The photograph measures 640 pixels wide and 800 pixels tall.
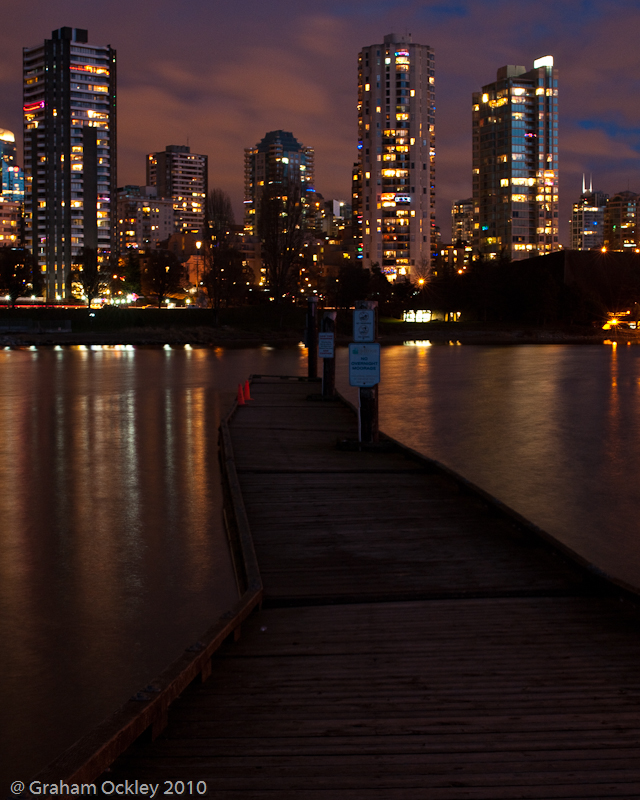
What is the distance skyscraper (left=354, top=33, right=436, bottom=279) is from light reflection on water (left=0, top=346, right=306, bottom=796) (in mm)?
147657

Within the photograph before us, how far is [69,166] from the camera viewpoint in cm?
15400

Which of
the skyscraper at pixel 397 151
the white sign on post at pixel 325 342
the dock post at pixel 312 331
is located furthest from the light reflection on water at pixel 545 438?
the skyscraper at pixel 397 151

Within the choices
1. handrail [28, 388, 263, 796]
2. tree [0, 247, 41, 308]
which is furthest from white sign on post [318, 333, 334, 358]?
tree [0, 247, 41, 308]

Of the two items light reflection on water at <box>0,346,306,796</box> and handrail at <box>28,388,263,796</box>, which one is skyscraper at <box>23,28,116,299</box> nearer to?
light reflection on water at <box>0,346,306,796</box>

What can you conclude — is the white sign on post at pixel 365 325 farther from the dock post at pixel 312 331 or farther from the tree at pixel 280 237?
the tree at pixel 280 237

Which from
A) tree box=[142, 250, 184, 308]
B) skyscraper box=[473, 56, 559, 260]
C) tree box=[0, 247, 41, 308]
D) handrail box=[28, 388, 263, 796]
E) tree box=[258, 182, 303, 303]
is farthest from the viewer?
skyscraper box=[473, 56, 559, 260]

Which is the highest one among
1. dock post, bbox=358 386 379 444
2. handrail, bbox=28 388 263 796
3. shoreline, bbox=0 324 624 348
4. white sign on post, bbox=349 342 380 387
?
shoreline, bbox=0 324 624 348

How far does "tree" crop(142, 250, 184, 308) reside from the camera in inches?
4134

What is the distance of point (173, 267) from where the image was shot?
114 m

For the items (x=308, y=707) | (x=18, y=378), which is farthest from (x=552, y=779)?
(x=18, y=378)

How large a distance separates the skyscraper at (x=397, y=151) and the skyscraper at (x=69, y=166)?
52860 mm

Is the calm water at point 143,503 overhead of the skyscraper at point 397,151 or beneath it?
beneath

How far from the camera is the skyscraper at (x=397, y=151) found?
16450cm

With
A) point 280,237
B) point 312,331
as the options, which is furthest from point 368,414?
point 280,237
